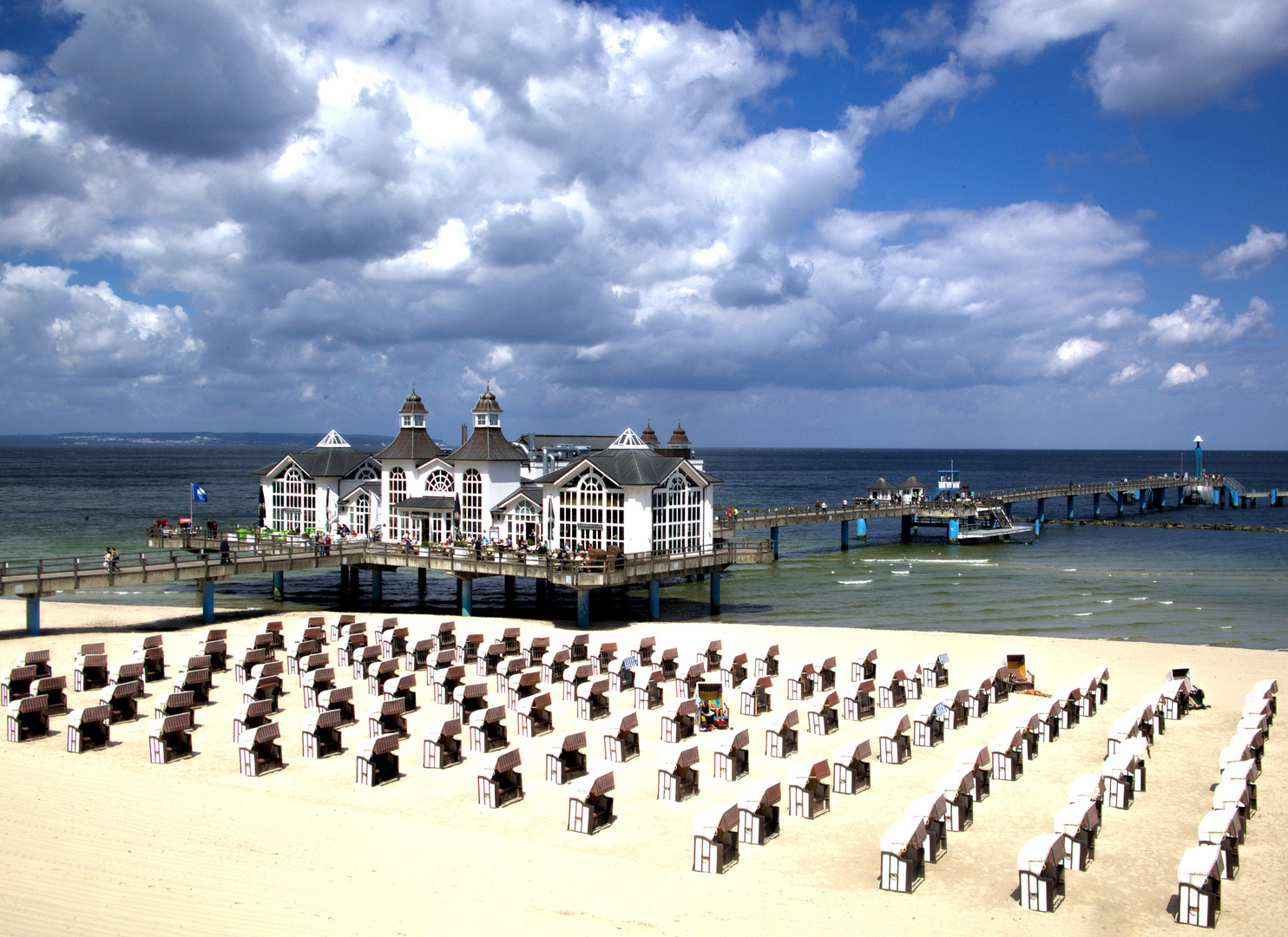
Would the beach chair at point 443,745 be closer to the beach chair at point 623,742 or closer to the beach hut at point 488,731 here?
the beach hut at point 488,731

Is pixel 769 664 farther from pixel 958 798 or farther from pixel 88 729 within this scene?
pixel 88 729

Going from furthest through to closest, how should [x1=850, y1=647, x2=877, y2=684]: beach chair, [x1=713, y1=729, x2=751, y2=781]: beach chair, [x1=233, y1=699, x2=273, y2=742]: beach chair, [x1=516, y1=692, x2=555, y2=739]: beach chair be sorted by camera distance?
[x1=850, y1=647, x2=877, y2=684]: beach chair, [x1=516, y1=692, x2=555, y2=739]: beach chair, [x1=233, y1=699, x2=273, y2=742]: beach chair, [x1=713, y1=729, x2=751, y2=781]: beach chair

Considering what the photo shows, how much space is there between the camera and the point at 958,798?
43.4 ft

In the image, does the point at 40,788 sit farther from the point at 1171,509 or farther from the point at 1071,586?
the point at 1171,509

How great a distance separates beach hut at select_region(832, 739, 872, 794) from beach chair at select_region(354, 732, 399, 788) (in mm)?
6730

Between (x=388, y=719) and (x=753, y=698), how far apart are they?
718 centimetres

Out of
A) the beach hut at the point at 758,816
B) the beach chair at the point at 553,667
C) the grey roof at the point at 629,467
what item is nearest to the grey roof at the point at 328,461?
the grey roof at the point at 629,467

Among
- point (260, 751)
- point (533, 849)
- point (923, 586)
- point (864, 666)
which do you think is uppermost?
point (260, 751)

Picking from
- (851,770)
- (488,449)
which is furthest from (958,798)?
(488,449)

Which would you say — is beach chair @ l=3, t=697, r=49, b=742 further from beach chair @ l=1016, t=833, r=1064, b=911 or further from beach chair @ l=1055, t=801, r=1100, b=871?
beach chair @ l=1055, t=801, r=1100, b=871

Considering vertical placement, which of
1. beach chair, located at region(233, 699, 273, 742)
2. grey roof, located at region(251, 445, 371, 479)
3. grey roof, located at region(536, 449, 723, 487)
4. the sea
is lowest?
the sea

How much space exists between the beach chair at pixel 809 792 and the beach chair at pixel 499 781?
392cm

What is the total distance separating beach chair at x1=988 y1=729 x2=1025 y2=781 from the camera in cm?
1548

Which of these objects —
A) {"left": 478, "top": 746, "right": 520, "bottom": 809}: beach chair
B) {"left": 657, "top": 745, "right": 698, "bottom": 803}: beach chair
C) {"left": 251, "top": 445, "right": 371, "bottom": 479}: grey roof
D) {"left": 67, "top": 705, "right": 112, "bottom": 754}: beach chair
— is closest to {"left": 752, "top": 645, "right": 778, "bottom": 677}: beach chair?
{"left": 657, "top": 745, "right": 698, "bottom": 803}: beach chair
